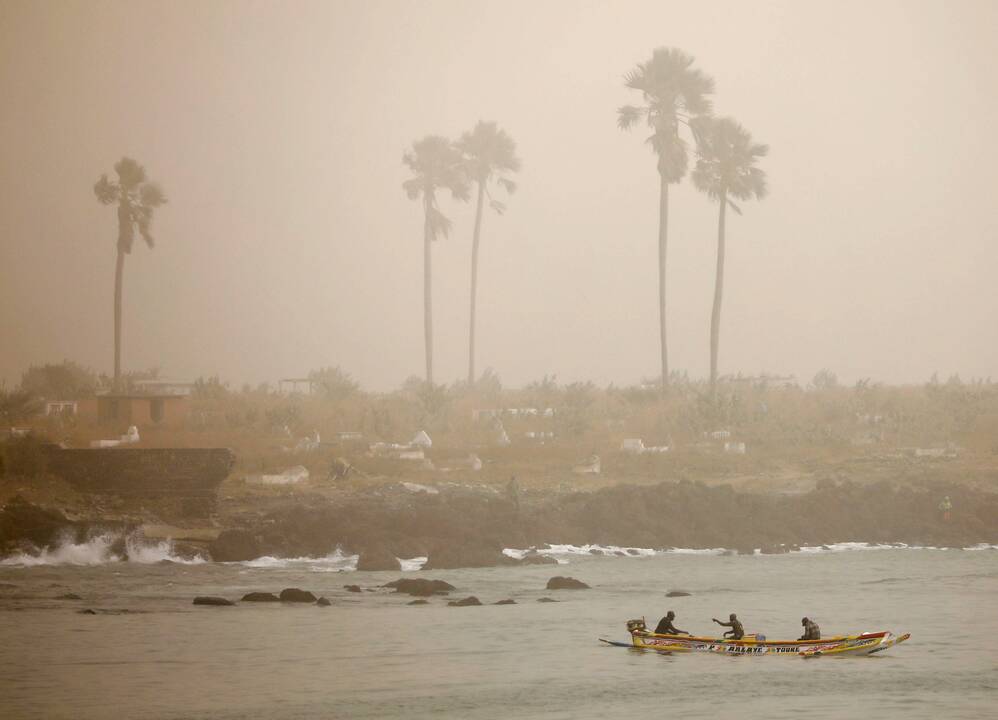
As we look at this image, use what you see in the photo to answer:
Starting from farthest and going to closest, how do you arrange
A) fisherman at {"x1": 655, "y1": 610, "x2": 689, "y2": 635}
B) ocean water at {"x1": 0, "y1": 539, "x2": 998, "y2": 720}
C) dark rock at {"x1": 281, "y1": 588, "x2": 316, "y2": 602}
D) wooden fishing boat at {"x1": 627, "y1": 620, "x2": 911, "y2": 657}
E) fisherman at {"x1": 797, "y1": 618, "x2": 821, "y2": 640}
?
dark rock at {"x1": 281, "y1": 588, "x2": 316, "y2": 602} < fisherman at {"x1": 655, "y1": 610, "x2": 689, "y2": 635} < wooden fishing boat at {"x1": 627, "y1": 620, "x2": 911, "y2": 657} < fisherman at {"x1": 797, "y1": 618, "x2": 821, "y2": 640} < ocean water at {"x1": 0, "y1": 539, "x2": 998, "y2": 720}

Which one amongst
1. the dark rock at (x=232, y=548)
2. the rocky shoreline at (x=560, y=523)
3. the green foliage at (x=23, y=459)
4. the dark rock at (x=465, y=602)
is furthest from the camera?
the green foliage at (x=23, y=459)

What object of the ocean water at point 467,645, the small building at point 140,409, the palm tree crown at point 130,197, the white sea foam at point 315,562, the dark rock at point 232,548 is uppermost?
the palm tree crown at point 130,197

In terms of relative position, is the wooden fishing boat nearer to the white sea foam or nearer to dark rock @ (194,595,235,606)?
dark rock @ (194,595,235,606)

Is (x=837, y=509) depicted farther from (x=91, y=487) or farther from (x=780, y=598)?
(x=91, y=487)

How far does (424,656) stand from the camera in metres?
39.2

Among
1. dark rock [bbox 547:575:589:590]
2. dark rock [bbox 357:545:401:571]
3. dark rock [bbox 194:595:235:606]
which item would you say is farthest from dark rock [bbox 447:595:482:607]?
dark rock [bbox 357:545:401:571]

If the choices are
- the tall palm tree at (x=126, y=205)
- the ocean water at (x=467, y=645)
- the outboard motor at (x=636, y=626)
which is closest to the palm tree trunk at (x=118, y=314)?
the tall palm tree at (x=126, y=205)

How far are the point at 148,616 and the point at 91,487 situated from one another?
18.2 m

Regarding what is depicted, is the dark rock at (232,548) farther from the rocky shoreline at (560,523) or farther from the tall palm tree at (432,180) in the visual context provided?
the tall palm tree at (432,180)

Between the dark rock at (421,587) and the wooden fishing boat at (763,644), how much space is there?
9.94 m

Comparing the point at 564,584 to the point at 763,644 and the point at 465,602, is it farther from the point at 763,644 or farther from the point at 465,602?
the point at 763,644

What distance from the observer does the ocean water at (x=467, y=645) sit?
3450cm

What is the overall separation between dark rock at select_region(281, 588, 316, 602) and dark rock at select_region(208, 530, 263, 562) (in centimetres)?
1032

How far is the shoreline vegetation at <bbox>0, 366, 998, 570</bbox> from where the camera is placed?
192ft
